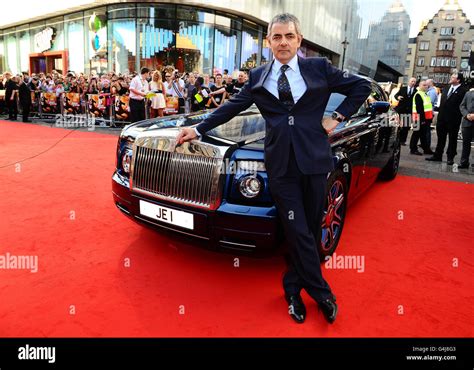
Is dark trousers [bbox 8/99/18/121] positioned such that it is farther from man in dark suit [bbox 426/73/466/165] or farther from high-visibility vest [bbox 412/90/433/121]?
→ man in dark suit [bbox 426/73/466/165]

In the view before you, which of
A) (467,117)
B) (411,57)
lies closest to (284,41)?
(467,117)

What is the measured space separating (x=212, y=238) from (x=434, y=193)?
4.37 m

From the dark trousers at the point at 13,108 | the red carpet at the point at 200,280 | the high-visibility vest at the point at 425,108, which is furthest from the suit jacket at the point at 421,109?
the dark trousers at the point at 13,108

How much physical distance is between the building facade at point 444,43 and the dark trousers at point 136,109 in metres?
85.6

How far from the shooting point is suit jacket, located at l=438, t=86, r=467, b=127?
25.6ft

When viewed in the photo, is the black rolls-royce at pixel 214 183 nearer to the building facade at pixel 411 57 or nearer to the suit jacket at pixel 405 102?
the suit jacket at pixel 405 102

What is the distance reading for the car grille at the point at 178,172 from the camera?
274 cm

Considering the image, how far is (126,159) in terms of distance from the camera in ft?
11.1

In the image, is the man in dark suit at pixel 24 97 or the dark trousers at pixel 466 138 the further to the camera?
the man in dark suit at pixel 24 97

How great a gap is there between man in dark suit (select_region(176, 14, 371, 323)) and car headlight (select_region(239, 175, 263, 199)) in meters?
0.22

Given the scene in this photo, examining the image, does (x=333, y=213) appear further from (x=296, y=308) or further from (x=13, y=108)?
(x=13, y=108)

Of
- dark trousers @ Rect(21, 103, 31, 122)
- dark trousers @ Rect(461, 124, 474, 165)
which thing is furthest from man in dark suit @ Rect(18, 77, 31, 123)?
dark trousers @ Rect(461, 124, 474, 165)

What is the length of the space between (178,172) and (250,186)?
1.90 feet
